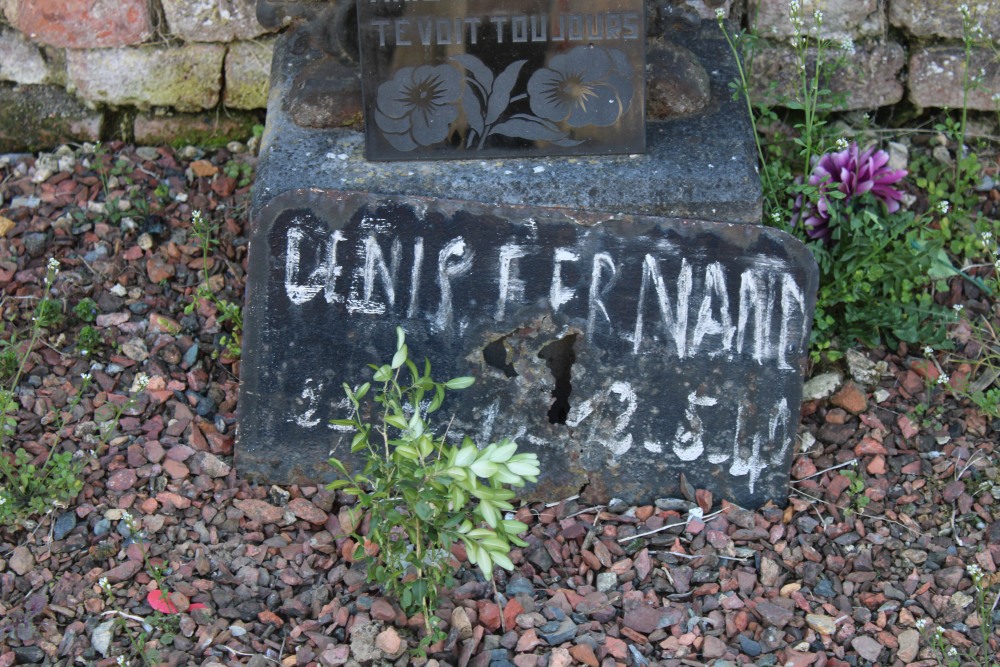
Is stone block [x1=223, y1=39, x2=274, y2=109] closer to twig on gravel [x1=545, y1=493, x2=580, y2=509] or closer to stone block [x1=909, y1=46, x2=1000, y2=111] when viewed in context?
twig on gravel [x1=545, y1=493, x2=580, y2=509]

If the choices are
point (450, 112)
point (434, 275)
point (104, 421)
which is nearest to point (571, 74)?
point (450, 112)

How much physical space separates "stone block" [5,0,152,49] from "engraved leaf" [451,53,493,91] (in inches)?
47.3

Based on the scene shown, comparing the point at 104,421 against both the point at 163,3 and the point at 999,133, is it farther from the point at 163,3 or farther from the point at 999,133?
the point at 999,133

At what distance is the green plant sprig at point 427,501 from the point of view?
2.29 meters

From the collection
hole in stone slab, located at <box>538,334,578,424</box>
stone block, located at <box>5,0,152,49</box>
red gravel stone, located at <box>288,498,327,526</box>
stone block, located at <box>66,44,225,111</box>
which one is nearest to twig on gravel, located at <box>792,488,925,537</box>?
hole in stone slab, located at <box>538,334,578,424</box>

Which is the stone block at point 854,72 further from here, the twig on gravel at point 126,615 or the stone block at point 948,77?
the twig on gravel at point 126,615

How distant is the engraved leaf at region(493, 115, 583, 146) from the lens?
10.1 feet

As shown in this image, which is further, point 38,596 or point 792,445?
point 792,445

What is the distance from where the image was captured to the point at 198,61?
148 inches

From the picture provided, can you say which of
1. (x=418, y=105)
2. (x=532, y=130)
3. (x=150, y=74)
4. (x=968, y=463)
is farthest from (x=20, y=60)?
(x=968, y=463)

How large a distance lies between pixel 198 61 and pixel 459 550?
1857 millimetres

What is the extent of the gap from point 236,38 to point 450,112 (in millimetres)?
1034

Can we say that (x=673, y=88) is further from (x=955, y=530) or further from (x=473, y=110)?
(x=955, y=530)

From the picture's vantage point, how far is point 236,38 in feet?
12.3
